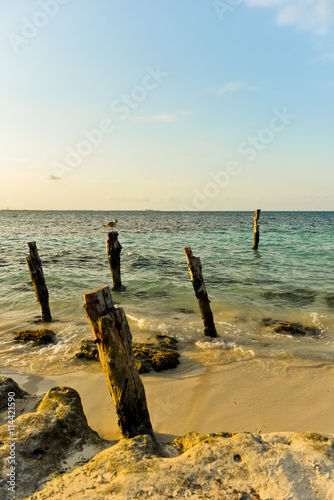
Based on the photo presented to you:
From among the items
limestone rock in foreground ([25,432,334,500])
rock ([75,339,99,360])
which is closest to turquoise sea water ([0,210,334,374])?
rock ([75,339,99,360])

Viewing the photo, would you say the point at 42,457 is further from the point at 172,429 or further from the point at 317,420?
the point at 317,420

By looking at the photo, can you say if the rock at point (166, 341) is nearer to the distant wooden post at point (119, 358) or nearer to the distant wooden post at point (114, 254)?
the distant wooden post at point (119, 358)

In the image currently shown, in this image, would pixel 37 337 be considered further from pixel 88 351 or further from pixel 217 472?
pixel 217 472

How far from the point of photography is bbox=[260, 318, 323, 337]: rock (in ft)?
31.3

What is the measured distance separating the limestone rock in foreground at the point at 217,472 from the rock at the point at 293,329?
637 centimetres

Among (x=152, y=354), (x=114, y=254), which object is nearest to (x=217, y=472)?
(x=152, y=354)

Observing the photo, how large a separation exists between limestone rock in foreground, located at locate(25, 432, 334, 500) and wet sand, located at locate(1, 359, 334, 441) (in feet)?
6.01

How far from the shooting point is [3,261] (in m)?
22.1

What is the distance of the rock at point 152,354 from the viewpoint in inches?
283

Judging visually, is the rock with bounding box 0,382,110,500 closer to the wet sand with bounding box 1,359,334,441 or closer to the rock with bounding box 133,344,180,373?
the wet sand with bounding box 1,359,334,441

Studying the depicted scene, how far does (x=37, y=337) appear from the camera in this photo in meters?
8.98

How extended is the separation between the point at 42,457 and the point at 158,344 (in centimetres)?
507

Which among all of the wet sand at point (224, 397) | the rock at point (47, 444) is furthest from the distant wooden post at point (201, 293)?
the rock at point (47, 444)

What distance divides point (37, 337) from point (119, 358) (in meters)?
5.46
